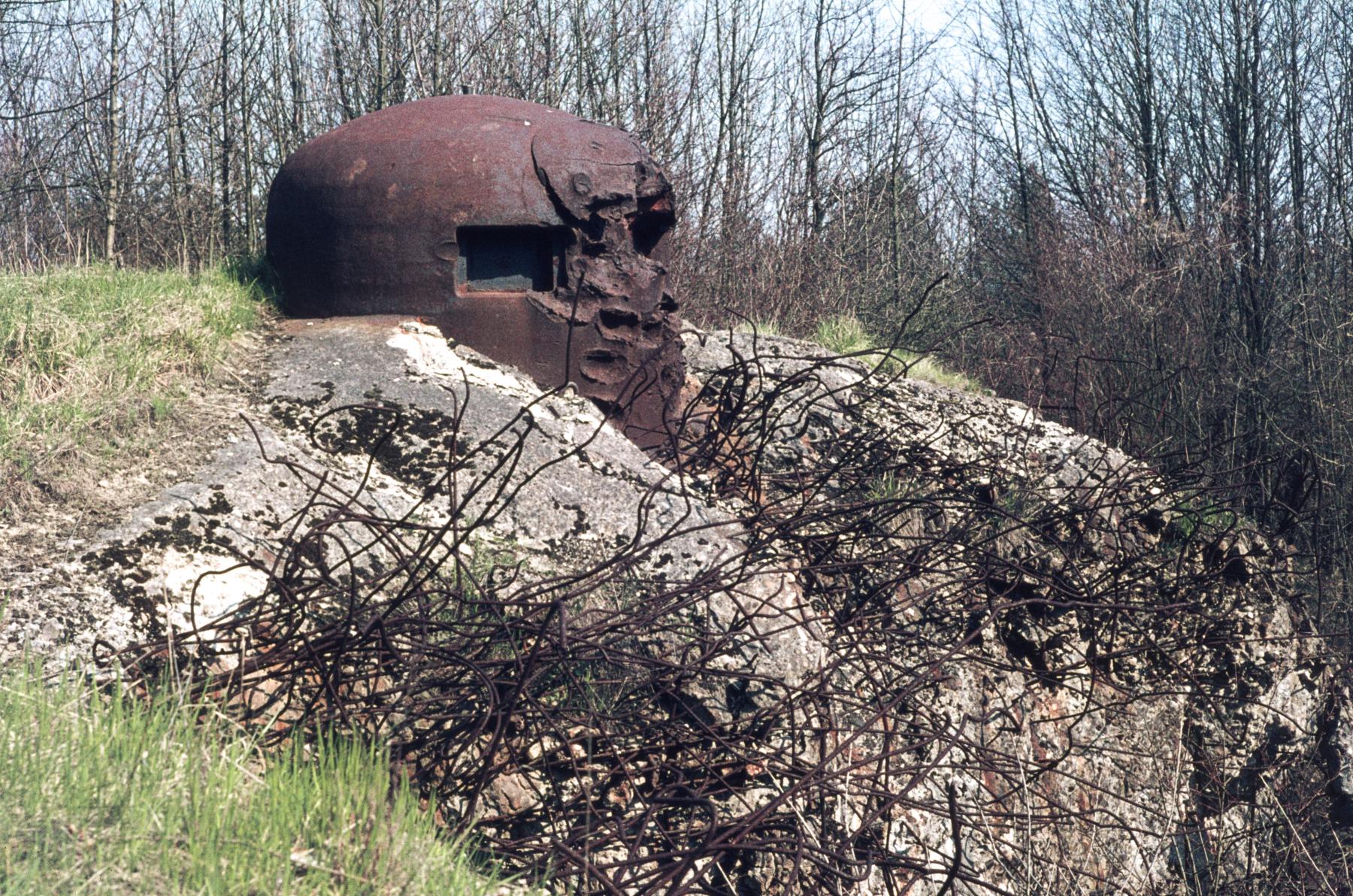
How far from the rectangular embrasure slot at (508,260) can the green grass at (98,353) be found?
978 millimetres

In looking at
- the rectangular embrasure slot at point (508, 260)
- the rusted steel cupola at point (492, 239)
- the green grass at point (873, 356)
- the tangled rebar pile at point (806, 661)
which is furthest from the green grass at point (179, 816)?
the green grass at point (873, 356)

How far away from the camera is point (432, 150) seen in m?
4.69

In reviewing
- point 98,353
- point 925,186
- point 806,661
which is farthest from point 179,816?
point 925,186

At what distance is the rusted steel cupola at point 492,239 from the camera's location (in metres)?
4.62

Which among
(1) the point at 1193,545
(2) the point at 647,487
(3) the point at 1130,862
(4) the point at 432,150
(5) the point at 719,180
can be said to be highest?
(5) the point at 719,180

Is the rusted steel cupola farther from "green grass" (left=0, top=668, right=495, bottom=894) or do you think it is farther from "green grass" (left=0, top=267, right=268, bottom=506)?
"green grass" (left=0, top=668, right=495, bottom=894)

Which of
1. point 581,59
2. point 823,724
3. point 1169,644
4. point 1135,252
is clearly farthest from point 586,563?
point 581,59

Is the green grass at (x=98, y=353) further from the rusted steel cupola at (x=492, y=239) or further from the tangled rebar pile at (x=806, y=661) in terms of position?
the tangled rebar pile at (x=806, y=661)

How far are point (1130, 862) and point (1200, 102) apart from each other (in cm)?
1088

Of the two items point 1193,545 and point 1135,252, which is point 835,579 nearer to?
point 1193,545

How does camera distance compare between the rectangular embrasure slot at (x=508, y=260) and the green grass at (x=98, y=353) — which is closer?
the green grass at (x=98, y=353)

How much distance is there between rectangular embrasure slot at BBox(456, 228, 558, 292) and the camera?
15.5ft

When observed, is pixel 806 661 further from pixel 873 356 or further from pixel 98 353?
pixel 873 356

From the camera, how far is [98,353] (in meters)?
3.96
